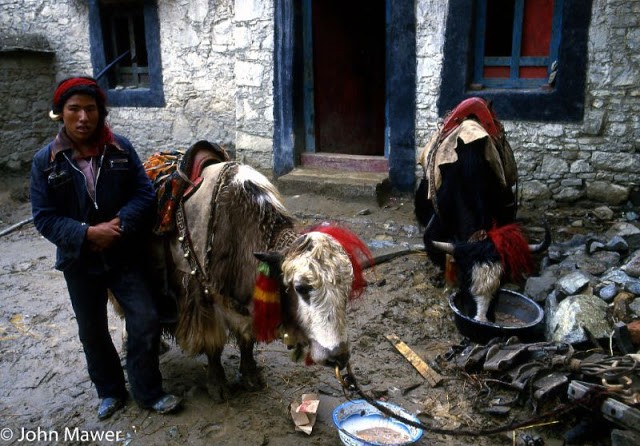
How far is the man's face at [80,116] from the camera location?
266cm

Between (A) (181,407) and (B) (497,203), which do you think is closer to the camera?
(A) (181,407)

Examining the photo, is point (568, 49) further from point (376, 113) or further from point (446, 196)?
point (376, 113)

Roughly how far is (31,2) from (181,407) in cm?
889

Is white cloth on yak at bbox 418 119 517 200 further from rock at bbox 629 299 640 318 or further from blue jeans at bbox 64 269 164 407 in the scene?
blue jeans at bbox 64 269 164 407

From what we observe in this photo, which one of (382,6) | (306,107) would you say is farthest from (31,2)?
(382,6)

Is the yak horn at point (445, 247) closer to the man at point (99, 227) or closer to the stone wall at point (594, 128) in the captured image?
the man at point (99, 227)

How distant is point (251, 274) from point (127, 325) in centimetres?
82

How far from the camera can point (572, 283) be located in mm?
3920

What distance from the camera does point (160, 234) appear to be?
3.02 meters

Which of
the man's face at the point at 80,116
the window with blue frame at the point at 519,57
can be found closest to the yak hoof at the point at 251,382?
the man's face at the point at 80,116

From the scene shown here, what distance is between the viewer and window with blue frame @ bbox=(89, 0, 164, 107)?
854 cm

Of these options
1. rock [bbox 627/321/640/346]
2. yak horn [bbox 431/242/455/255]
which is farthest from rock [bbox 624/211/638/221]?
yak horn [bbox 431/242/455/255]

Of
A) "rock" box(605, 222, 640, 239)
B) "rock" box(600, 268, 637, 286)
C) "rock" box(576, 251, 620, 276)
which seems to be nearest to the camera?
"rock" box(600, 268, 637, 286)

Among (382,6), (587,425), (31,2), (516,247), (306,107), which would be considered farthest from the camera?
(31,2)
